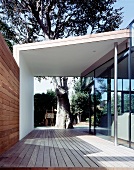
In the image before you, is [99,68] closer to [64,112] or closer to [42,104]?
[64,112]

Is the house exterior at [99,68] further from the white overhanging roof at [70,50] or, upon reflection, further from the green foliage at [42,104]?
the green foliage at [42,104]

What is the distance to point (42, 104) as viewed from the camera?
56.6 feet

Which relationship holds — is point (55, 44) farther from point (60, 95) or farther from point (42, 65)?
point (60, 95)

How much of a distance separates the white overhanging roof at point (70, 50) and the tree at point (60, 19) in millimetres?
4493

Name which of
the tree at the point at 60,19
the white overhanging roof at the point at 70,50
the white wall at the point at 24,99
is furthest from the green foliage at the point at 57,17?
the white wall at the point at 24,99

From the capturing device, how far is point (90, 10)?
13625mm

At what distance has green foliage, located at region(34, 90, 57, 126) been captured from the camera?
56.1 ft

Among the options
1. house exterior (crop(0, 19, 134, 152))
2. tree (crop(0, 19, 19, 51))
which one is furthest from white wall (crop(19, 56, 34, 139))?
tree (crop(0, 19, 19, 51))

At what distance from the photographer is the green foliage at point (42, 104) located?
17109 mm

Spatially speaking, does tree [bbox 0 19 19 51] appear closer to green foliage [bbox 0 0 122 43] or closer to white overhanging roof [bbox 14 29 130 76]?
green foliage [bbox 0 0 122 43]

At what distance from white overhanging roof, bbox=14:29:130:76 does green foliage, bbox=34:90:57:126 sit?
24.2ft

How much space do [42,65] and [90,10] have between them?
16.4ft

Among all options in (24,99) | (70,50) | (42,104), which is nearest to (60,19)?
(42,104)

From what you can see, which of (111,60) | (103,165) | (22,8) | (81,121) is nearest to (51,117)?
(81,121)
